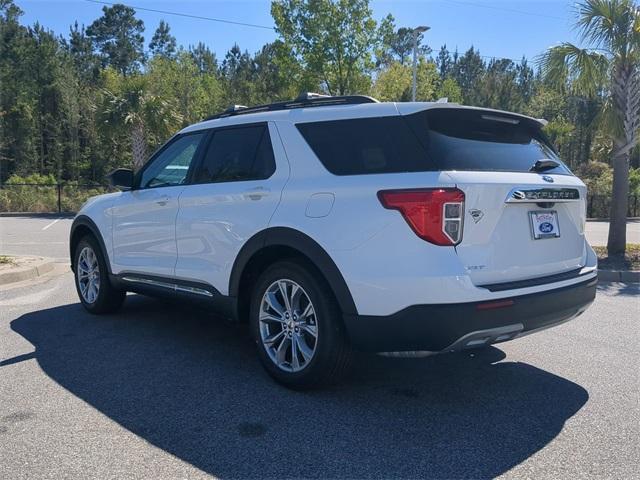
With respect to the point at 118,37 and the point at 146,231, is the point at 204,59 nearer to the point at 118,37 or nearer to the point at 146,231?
the point at 118,37

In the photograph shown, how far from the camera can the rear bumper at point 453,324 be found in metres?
3.19

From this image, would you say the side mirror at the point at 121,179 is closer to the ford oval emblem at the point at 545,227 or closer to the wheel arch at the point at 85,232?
the wheel arch at the point at 85,232

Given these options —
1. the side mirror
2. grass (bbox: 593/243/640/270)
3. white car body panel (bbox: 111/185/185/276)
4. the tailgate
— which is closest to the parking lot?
white car body panel (bbox: 111/185/185/276)

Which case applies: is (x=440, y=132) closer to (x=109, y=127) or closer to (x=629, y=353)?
(x=629, y=353)

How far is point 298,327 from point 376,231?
97 centimetres

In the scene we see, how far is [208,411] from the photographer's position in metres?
3.61

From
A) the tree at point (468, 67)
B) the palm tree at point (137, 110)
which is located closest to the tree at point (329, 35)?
the palm tree at point (137, 110)

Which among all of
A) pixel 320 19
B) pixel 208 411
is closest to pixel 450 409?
pixel 208 411

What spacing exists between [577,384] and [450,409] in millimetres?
1150

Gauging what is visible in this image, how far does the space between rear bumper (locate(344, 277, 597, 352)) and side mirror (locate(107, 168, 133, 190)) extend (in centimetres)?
304

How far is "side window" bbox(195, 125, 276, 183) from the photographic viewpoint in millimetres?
4246

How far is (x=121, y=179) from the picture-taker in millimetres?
5473

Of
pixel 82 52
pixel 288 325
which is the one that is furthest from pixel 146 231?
pixel 82 52

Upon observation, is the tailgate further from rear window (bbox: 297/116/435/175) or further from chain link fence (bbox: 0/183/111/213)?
chain link fence (bbox: 0/183/111/213)
